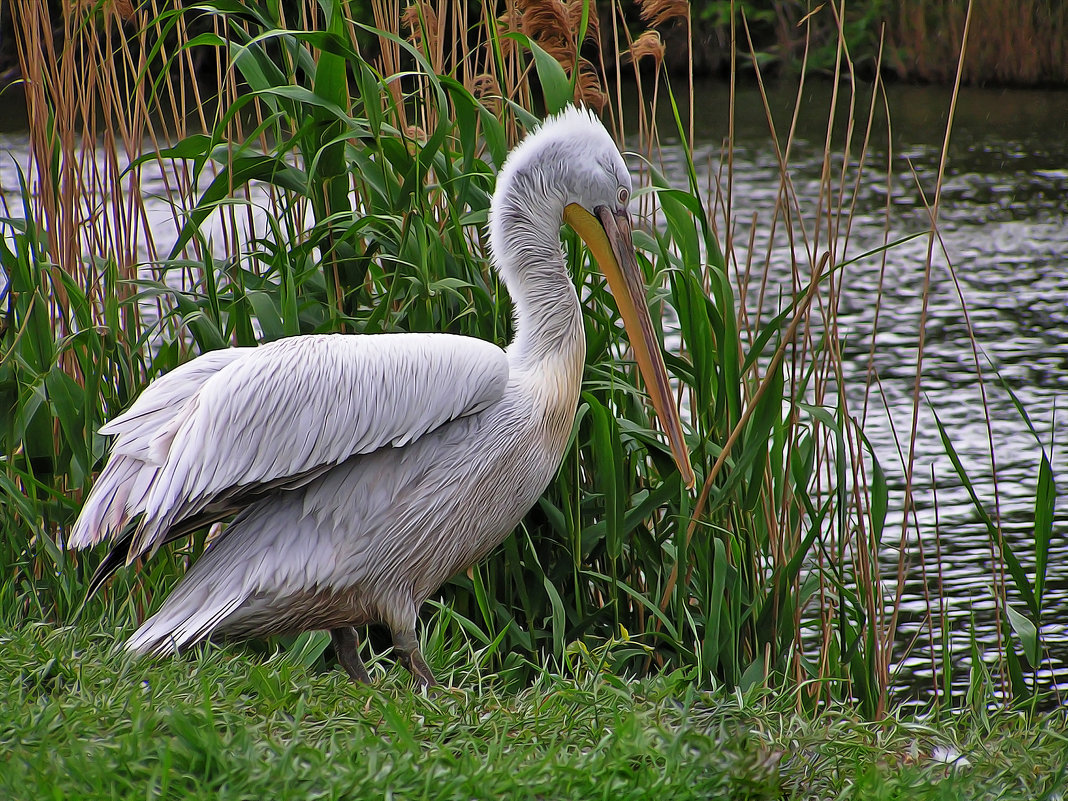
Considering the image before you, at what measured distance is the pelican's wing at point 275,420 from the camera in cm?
256

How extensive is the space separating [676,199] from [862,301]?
595 centimetres

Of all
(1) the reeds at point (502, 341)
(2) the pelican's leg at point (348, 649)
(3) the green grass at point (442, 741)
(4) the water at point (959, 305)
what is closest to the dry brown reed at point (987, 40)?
(4) the water at point (959, 305)

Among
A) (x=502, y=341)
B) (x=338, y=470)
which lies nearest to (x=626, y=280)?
(x=502, y=341)

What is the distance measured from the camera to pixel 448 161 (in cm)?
322

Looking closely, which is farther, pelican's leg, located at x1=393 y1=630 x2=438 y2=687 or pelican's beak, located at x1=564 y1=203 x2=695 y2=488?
pelican's beak, located at x1=564 y1=203 x2=695 y2=488

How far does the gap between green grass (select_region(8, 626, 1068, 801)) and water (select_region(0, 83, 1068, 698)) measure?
100 centimetres

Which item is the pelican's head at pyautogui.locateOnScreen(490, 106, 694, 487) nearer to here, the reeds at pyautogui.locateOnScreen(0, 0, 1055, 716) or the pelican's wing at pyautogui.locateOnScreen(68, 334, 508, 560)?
the reeds at pyautogui.locateOnScreen(0, 0, 1055, 716)

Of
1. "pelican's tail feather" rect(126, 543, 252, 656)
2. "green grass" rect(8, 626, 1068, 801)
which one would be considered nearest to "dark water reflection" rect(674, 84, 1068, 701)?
"green grass" rect(8, 626, 1068, 801)

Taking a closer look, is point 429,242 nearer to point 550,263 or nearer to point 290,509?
point 550,263

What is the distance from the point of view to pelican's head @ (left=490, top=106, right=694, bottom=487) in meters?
2.88

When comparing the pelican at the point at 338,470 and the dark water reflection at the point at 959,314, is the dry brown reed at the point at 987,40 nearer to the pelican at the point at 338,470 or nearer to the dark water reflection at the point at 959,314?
the dark water reflection at the point at 959,314

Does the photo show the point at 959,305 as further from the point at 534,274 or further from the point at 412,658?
the point at 412,658

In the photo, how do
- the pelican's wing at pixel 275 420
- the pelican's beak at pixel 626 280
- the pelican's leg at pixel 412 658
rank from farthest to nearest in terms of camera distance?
1. the pelican's beak at pixel 626 280
2. the pelican's leg at pixel 412 658
3. the pelican's wing at pixel 275 420

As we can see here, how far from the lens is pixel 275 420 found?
260 cm
